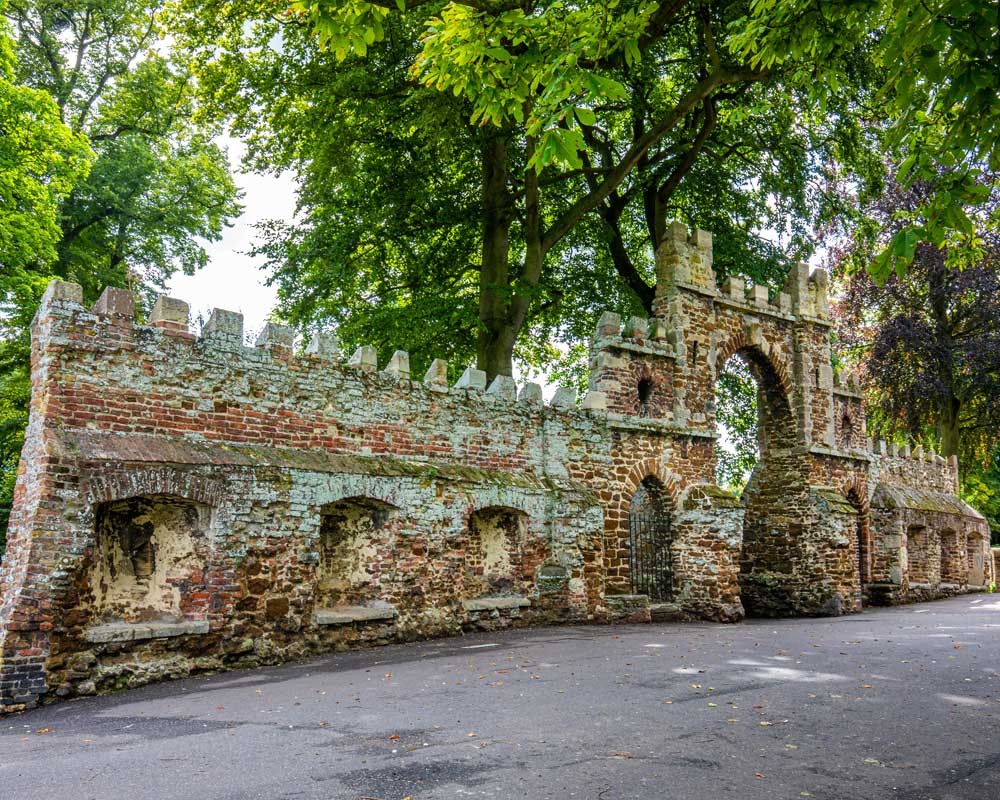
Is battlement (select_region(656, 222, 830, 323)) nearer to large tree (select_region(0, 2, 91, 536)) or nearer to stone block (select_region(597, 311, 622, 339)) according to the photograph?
stone block (select_region(597, 311, 622, 339))

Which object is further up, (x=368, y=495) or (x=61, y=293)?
(x=61, y=293)

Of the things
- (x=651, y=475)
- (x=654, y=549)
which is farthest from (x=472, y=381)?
(x=654, y=549)

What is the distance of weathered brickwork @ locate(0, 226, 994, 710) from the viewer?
8.59m

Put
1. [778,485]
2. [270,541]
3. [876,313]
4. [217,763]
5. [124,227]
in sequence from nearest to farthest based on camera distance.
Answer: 1. [217,763]
2. [270,541]
3. [778,485]
4. [124,227]
5. [876,313]

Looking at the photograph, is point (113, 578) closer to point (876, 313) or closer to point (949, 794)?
point (949, 794)

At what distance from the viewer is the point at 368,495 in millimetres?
10836

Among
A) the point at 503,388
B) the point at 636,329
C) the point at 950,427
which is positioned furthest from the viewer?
the point at 950,427

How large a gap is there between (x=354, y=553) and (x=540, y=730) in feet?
18.1

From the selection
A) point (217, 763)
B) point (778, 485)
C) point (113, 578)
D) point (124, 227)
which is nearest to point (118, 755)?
point (217, 763)

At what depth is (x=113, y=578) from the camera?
9008mm

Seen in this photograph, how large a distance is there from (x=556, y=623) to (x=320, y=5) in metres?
9.89

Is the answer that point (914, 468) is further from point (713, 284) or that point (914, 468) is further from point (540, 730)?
point (540, 730)

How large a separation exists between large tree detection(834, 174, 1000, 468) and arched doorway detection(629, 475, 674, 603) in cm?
1416

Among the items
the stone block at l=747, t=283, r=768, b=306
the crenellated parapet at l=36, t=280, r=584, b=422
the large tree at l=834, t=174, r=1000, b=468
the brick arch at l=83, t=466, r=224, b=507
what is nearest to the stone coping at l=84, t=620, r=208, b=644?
the brick arch at l=83, t=466, r=224, b=507
